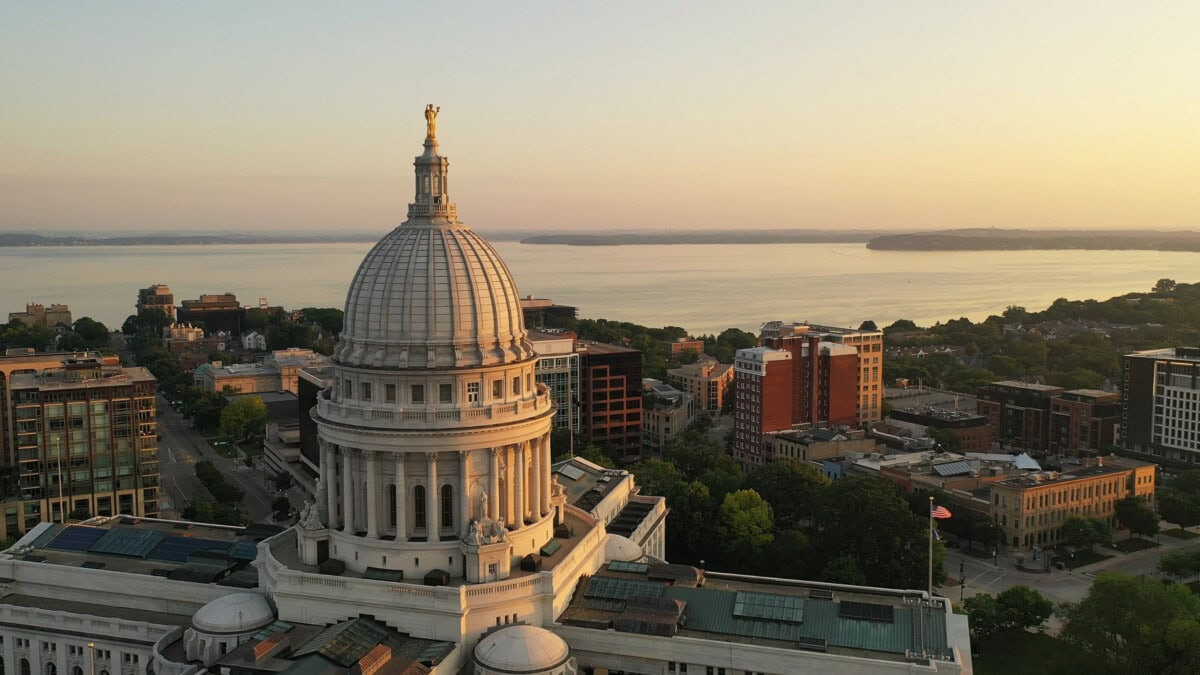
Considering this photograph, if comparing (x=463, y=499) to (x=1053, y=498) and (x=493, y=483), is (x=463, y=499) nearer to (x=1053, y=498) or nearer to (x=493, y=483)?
(x=493, y=483)

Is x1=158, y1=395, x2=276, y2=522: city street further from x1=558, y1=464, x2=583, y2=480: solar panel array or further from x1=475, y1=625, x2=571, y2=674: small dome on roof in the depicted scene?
x1=475, y1=625, x2=571, y2=674: small dome on roof

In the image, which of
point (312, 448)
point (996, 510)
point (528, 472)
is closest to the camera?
point (528, 472)

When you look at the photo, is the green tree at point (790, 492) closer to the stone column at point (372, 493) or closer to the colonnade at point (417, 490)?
the colonnade at point (417, 490)

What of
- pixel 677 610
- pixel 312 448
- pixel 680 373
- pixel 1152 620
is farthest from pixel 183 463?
pixel 1152 620

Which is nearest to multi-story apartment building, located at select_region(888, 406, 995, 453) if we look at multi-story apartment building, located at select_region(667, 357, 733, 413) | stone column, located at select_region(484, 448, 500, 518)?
multi-story apartment building, located at select_region(667, 357, 733, 413)

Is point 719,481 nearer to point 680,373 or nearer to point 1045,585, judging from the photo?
point 1045,585

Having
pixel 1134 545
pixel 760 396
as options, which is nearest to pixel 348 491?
pixel 1134 545
